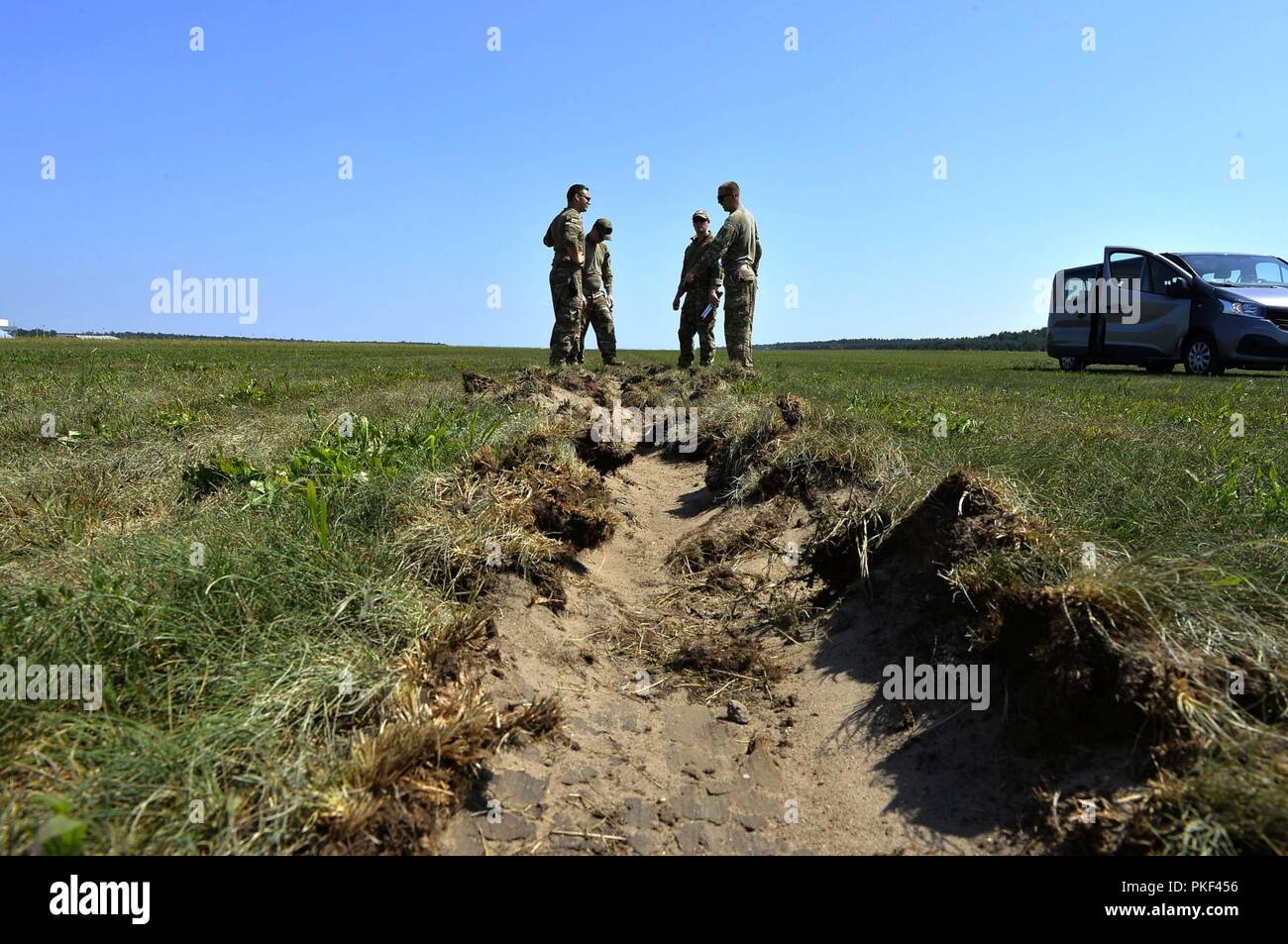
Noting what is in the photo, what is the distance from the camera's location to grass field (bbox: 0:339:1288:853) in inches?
69.2

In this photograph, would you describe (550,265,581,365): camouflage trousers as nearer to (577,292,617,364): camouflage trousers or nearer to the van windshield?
(577,292,617,364): camouflage trousers

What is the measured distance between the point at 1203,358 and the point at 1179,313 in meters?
0.94

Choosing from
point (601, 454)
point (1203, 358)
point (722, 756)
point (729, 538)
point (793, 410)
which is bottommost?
point (722, 756)

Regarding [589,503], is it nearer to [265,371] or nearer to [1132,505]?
[1132,505]

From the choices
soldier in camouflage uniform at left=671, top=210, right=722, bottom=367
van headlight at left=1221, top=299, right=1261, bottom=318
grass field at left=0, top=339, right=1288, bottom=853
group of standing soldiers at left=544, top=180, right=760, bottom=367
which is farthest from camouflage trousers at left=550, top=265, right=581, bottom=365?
van headlight at left=1221, top=299, right=1261, bottom=318

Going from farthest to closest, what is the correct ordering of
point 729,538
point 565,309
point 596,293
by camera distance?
1. point 596,293
2. point 565,309
3. point 729,538

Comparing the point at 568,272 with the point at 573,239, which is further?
the point at 568,272

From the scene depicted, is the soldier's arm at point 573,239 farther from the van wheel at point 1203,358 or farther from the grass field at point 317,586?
the van wheel at point 1203,358

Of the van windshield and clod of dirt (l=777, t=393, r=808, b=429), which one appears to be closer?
clod of dirt (l=777, t=393, r=808, b=429)

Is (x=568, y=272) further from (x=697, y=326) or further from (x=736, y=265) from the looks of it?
(x=736, y=265)

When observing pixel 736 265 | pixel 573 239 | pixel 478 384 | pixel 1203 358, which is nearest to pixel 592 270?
pixel 573 239

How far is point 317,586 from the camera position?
2748 millimetres

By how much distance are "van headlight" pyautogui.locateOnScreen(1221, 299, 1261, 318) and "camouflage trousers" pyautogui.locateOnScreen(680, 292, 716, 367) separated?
8.58 m
